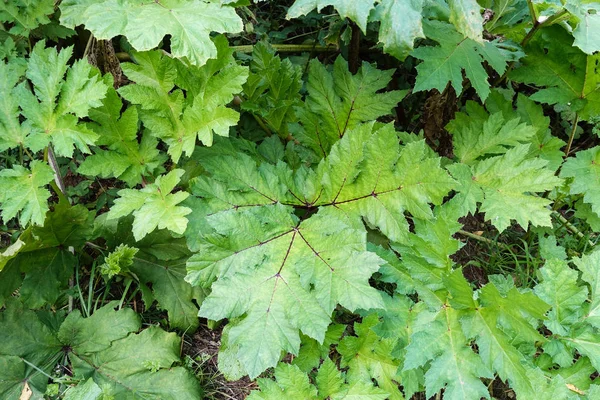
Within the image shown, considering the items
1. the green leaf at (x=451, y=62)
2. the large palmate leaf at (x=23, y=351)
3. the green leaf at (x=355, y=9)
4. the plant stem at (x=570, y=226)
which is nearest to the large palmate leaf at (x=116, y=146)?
the large palmate leaf at (x=23, y=351)

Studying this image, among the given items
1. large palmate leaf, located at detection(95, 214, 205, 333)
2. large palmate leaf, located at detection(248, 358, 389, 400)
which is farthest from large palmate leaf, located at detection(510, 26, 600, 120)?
large palmate leaf, located at detection(95, 214, 205, 333)

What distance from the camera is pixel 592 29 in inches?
72.6

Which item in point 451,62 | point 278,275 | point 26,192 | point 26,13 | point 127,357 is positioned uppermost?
point 26,13

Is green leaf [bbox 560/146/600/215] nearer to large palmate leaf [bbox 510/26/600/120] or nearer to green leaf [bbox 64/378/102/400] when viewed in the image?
large palmate leaf [bbox 510/26/600/120]

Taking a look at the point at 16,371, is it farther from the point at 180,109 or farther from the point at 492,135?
the point at 492,135

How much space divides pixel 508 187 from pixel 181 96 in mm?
1328

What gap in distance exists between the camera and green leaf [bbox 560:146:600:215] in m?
2.25

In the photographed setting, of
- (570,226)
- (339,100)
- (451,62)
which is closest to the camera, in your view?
(451,62)

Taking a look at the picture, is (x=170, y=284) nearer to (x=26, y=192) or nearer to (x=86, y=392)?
(x=86, y=392)

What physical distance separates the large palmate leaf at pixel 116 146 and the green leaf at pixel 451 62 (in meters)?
1.10

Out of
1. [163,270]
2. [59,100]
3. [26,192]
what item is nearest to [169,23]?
[59,100]

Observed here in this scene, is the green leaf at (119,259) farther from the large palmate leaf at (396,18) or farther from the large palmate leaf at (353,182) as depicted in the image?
the large palmate leaf at (396,18)

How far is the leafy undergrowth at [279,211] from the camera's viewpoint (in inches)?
67.8

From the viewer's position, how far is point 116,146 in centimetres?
196
